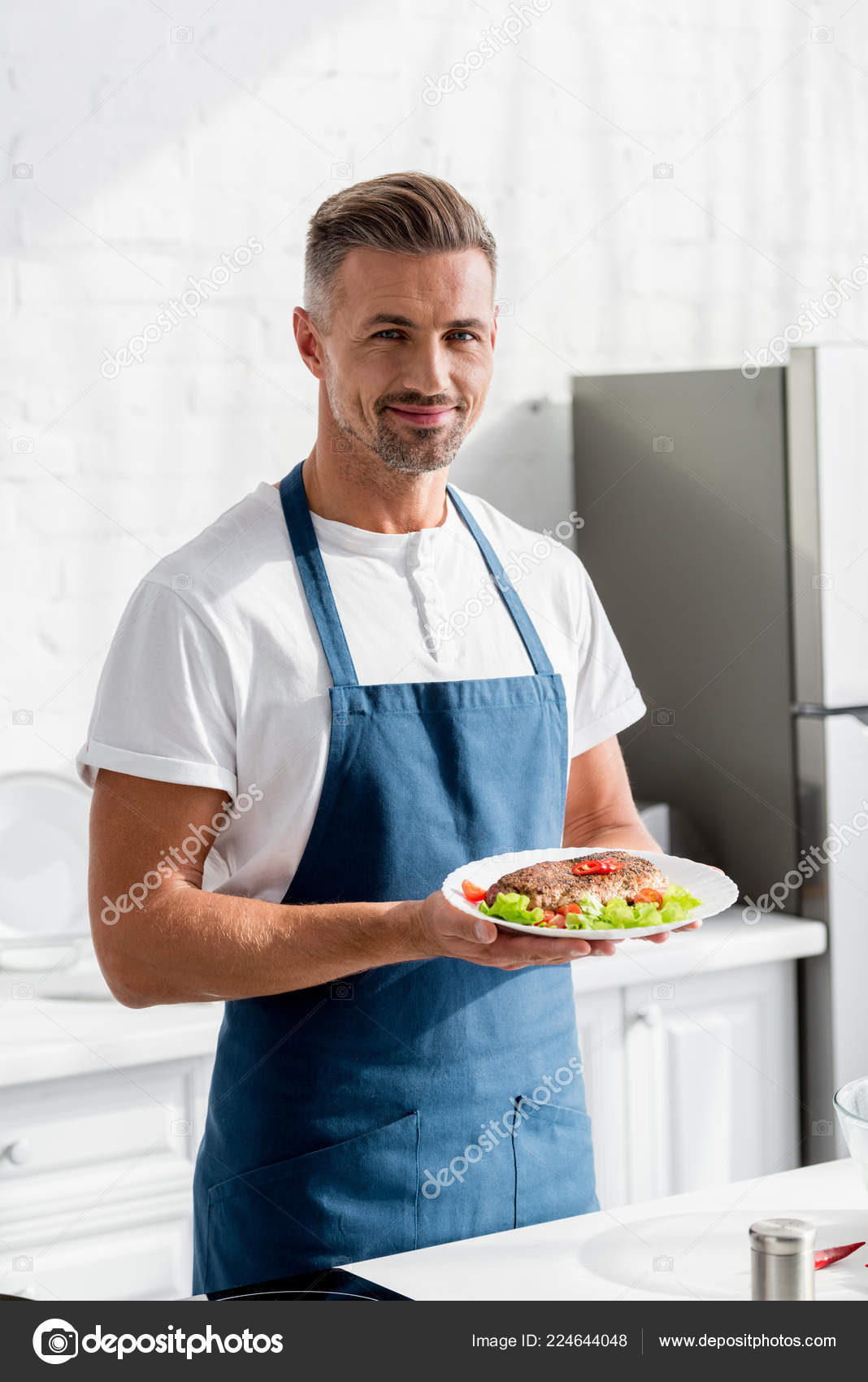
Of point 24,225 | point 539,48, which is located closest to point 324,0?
point 539,48

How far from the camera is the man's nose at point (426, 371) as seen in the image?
58.1 inches

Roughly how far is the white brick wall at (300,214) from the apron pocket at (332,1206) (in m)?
1.22

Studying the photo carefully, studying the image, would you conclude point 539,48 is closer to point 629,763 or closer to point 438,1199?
point 629,763

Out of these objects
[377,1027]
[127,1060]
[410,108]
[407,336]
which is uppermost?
[410,108]

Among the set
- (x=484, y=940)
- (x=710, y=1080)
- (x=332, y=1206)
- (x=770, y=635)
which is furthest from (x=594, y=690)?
(x=710, y=1080)

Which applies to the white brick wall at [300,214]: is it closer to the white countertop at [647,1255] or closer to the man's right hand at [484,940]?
the man's right hand at [484,940]

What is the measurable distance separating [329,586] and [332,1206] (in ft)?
1.99

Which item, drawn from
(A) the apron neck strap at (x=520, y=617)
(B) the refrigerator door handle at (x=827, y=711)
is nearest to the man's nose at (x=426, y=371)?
(A) the apron neck strap at (x=520, y=617)

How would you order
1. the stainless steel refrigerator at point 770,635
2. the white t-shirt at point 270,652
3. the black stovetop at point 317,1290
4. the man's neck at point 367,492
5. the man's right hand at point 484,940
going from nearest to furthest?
the black stovetop at point 317,1290, the man's right hand at point 484,940, the white t-shirt at point 270,652, the man's neck at point 367,492, the stainless steel refrigerator at point 770,635

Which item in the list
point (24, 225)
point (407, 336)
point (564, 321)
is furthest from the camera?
point (564, 321)

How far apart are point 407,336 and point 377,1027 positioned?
2.25 feet

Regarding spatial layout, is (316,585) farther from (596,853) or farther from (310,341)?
(596,853)

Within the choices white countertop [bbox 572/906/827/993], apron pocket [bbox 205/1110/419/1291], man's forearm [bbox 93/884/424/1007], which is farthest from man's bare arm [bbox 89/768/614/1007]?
white countertop [bbox 572/906/827/993]

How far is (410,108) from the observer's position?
9.05 feet
